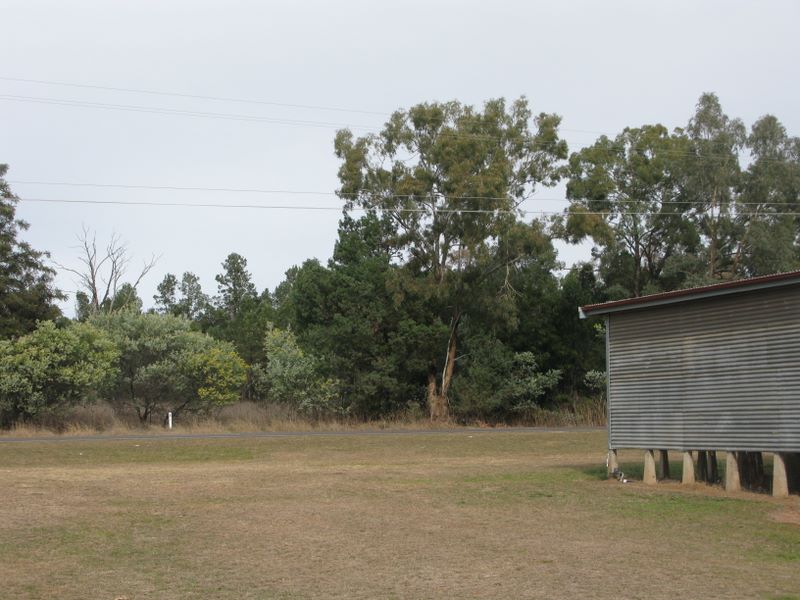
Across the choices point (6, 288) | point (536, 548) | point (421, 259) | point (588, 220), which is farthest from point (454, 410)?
point (536, 548)

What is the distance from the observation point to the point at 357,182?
48.4m

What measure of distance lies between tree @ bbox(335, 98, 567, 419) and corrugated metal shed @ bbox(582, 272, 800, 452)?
2584 cm

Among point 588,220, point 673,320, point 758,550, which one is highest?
point 588,220

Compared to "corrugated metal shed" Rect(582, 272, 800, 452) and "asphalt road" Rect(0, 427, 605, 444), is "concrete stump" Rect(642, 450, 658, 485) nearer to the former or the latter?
"corrugated metal shed" Rect(582, 272, 800, 452)

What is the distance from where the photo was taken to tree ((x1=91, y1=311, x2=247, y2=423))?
4609cm

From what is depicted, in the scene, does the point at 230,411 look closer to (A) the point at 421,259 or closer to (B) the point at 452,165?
(A) the point at 421,259

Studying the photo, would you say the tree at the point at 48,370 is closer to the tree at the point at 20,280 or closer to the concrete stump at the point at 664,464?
the tree at the point at 20,280

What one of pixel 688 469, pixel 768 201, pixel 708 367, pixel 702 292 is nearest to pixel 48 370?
pixel 688 469

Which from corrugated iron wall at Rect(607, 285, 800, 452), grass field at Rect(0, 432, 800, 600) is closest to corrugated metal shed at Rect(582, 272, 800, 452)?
corrugated iron wall at Rect(607, 285, 800, 452)

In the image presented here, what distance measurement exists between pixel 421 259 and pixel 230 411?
46.6ft

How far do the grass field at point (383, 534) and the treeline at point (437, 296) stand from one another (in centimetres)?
2069

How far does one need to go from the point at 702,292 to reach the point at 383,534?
8.23 m

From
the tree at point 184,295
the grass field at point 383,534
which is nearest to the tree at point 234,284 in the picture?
the tree at point 184,295

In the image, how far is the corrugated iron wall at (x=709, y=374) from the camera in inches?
682
